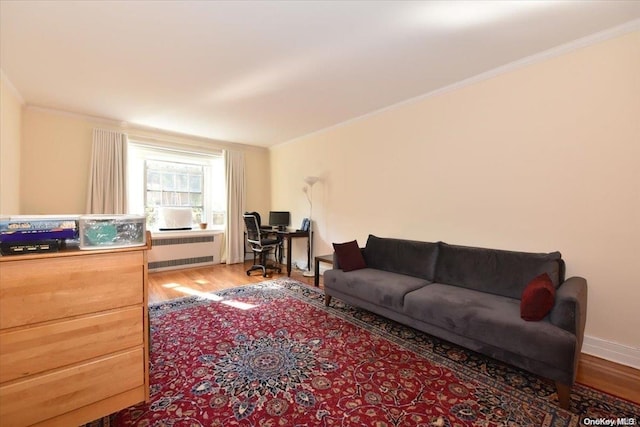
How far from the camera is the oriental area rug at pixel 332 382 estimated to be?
1.60m

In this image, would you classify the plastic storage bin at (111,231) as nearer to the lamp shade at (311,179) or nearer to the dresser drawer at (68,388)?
the dresser drawer at (68,388)

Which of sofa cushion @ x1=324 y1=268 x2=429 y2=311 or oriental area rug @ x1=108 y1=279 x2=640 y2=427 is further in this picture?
sofa cushion @ x1=324 y1=268 x2=429 y2=311

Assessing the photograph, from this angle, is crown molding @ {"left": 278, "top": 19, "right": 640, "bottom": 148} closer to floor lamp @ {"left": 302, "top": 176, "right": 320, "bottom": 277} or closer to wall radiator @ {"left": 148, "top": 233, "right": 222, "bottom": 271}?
floor lamp @ {"left": 302, "top": 176, "right": 320, "bottom": 277}

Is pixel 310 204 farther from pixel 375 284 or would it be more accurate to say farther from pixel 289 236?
pixel 375 284

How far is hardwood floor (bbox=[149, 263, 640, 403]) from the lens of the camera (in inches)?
74.7

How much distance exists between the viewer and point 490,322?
2020 mm

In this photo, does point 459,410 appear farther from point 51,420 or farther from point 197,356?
point 51,420

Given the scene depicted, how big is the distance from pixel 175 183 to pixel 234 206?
121cm

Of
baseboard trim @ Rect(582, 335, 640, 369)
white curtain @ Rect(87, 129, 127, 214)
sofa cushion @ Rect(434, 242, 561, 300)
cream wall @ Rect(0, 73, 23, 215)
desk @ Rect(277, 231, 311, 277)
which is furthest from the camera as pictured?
desk @ Rect(277, 231, 311, 277)

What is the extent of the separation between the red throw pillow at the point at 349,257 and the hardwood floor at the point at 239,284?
1117 millimetres
